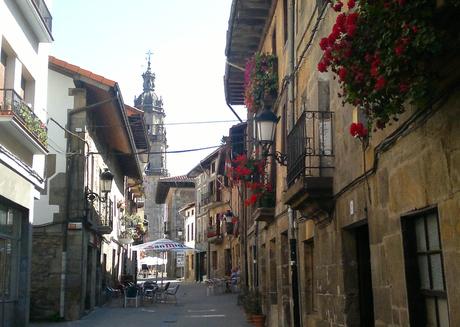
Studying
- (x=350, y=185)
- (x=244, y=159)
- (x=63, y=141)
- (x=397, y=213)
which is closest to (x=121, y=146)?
(x=63, y=141)

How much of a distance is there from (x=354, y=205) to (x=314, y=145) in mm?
1490

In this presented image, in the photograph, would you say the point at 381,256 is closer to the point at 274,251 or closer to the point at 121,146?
the point at 274,251

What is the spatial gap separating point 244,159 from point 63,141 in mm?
6144

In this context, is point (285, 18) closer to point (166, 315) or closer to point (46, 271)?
point (46, 271)

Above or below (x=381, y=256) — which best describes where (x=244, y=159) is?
above

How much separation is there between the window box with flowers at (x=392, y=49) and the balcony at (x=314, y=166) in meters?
3.35

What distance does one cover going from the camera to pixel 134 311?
19.2 metres

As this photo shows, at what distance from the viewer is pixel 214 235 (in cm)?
4162

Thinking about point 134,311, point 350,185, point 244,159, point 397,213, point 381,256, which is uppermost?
point 244,159

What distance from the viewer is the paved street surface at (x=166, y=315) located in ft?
50.3

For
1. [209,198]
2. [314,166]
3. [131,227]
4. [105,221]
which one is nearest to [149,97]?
[209,198]

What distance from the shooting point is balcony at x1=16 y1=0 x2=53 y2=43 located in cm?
1098

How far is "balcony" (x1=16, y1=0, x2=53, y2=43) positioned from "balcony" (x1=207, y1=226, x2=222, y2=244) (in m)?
28.8

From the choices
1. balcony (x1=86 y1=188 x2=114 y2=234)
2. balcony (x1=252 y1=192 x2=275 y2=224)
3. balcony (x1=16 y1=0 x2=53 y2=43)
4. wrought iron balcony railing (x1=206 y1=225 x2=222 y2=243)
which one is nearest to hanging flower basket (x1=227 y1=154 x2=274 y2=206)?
balcony (x1=252 y1=192 x2=275 y2=224)
